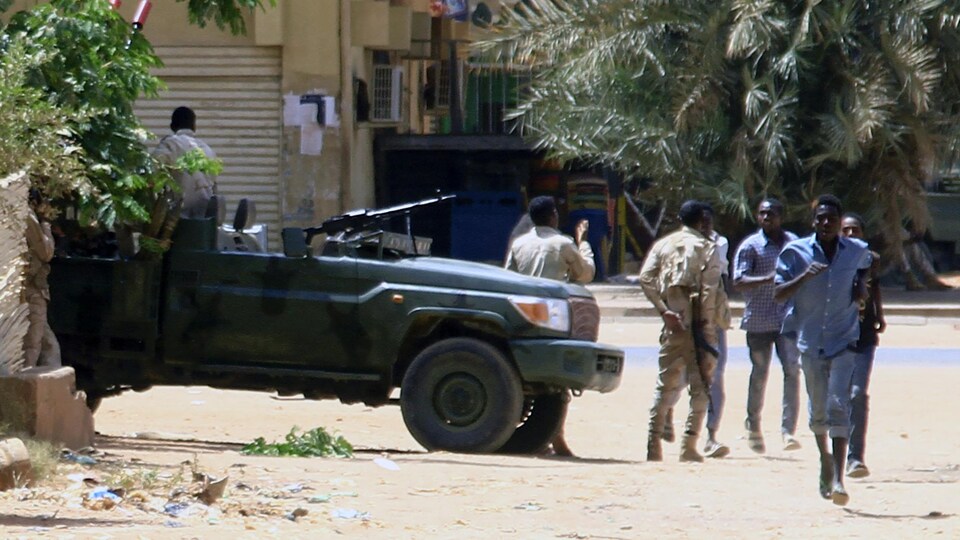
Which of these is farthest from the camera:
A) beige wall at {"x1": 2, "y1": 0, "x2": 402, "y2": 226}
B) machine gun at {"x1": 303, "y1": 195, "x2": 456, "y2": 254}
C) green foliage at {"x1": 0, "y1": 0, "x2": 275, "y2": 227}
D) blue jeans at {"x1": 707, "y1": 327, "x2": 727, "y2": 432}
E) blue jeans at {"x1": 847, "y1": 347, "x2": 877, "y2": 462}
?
beige wall at {"x1": 2, "y1": 0, "x2": 402, "y2": 226}

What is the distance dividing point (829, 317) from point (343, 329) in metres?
3.41

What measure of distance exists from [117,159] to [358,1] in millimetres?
16633

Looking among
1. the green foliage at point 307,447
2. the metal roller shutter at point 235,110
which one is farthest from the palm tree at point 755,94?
the green foliage at point 307,447

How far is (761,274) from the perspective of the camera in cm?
1201

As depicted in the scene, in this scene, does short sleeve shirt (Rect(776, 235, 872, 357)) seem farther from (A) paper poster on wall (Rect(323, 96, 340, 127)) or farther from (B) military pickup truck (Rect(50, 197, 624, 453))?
(A) paper poster on wall (Rect(323, 96, 340, 127))

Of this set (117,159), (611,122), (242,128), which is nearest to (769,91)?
(611,122)

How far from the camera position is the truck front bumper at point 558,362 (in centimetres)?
1099

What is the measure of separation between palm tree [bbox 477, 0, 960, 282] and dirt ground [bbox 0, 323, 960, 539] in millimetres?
11006

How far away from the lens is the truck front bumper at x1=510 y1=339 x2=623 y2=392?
433 inches

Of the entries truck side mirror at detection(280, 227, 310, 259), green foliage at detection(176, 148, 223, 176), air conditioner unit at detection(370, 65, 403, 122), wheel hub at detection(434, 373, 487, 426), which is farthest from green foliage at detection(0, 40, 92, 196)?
air conditioner unit at detection(370, 65, 403, 122)

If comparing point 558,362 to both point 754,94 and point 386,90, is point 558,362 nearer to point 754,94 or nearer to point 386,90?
point 754,94

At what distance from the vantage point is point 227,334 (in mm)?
11242

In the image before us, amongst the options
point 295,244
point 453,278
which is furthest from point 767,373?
point 295,244

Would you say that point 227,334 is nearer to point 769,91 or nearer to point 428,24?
point 769,91
